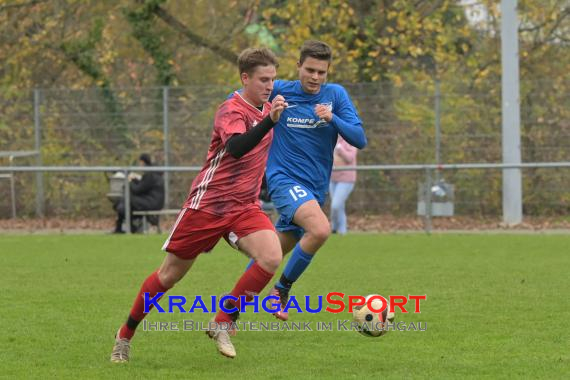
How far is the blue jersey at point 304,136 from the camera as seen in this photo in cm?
866

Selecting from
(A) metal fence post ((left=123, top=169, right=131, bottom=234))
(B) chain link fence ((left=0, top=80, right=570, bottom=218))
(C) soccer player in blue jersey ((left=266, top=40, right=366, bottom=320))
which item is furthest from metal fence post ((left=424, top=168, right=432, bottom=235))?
(C) soccer player in blue jersey ((left=266, top=40, right=366, bottom=320))

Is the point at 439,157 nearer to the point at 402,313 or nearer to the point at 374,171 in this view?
the point at 374,171

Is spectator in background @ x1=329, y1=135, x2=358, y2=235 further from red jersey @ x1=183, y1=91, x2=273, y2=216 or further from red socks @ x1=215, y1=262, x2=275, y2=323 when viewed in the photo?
red jersey @ x1=183, y1=91, x2=273, y2=216

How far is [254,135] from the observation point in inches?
270

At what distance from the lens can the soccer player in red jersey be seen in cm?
714

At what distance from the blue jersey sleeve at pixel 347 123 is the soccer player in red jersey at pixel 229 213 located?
1.01 meters

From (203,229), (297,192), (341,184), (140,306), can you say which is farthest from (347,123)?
(341,184)

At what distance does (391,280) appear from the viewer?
11.4 metres

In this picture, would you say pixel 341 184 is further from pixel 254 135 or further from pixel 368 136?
pixel 254 135

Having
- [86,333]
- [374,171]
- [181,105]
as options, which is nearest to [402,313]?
[86,333]

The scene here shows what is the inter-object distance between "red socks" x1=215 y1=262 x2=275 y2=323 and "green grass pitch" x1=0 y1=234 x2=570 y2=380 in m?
0.26

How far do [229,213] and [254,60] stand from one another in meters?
0.92

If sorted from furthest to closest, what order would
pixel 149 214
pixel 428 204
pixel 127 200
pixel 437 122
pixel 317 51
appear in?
pixel 437 122, pixel 149 214, pixel 127 200, pixel 428 204, pixel 317 51

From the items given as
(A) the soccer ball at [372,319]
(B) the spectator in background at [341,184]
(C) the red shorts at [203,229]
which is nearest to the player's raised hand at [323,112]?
(C) the red shorts at [203,229]
